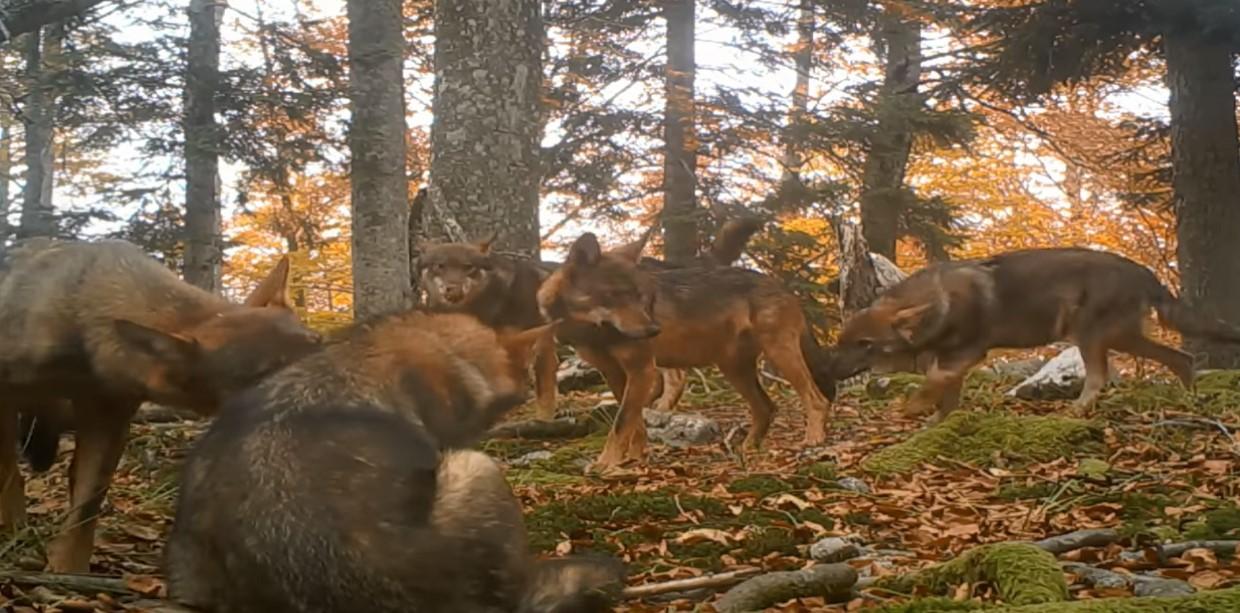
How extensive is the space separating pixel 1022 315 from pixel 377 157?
8.57 metres

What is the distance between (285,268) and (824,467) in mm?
3615

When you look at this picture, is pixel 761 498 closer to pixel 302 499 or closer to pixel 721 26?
pixel 302 499

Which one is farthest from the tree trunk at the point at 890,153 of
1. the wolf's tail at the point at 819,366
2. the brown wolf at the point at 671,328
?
the brown wolf at the point at 671,328

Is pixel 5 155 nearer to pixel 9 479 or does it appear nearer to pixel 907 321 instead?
pixel 907 321

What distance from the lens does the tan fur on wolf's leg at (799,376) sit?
31.7 ft

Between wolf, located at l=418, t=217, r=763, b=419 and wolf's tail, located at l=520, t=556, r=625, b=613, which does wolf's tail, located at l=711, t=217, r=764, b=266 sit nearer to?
wolf, located at l=418, t=217, r=763, b=419

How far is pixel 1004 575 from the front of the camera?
3838mm

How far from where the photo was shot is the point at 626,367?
855cm

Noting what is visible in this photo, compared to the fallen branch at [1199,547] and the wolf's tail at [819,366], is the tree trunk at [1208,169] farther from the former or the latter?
the fallen branch at [1199,547]

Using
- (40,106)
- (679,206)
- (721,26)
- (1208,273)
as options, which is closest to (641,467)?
(1208,273)

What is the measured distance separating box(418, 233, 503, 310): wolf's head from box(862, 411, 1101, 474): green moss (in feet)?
12.7

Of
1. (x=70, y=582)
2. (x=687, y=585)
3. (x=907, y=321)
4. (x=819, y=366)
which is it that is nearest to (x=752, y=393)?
(x=819, y=366)

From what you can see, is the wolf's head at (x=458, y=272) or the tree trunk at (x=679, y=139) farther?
the tree trunk at (x=679, y=139)

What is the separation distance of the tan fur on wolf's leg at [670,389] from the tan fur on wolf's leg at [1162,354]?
430cm
